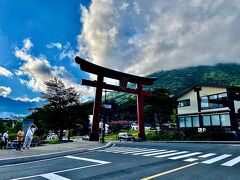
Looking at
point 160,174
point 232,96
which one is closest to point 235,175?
point 160,174

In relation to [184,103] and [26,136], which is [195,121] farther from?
[26,136]

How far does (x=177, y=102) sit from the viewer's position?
141ft

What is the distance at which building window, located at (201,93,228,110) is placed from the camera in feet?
111

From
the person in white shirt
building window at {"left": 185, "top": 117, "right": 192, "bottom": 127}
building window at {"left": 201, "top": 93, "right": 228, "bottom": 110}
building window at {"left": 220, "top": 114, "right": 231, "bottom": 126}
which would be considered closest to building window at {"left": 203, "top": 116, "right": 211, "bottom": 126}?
building window at {"left": 201, "top": 93, "right": 228, "bottom": 110}

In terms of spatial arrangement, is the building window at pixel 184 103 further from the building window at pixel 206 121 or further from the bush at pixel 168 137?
the bush at pixel 168 137

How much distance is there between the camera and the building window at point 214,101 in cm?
3392

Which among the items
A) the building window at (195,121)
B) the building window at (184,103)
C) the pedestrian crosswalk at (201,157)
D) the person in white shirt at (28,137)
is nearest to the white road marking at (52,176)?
the pedestrian crosswalk at (201,157)

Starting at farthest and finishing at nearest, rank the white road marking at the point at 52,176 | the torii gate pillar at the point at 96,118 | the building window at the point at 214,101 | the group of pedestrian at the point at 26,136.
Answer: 1. the building window at the point at 214,101
2. the torii gate pillar at the point at 96,118
3. the group of pedestrian at the point at 26,136
4. the white road marking at the point at 52,176

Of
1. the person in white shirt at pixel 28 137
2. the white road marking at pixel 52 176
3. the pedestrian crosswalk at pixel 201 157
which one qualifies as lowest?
the white road marking at pixel 52 176

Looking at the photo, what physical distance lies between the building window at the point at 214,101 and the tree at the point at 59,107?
73.9ft

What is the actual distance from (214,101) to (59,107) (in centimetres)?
2588

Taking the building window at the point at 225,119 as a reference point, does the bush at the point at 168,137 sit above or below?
below

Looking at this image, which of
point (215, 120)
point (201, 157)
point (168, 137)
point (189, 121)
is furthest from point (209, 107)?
point (201, 157)

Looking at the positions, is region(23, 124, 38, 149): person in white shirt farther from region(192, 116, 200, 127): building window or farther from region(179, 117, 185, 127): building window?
region(179, 117, 185, 127): building window
